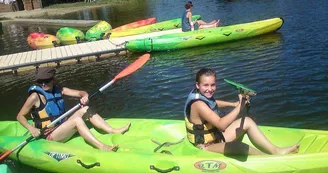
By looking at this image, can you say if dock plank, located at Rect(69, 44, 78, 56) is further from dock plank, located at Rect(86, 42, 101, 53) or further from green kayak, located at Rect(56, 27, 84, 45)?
green kayak, located at Rect(56, 27, 84, 45)

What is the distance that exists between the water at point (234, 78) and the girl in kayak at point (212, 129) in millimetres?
2227

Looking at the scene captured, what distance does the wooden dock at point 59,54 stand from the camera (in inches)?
479

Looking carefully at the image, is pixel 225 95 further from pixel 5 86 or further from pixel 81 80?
pixel 5 86

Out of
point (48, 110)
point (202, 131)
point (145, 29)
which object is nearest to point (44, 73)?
point (48, 110)

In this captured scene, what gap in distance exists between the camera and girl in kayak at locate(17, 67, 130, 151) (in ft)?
17.5

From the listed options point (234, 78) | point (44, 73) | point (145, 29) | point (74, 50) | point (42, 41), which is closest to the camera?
point (44, 73)

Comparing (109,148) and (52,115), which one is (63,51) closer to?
(52,115)

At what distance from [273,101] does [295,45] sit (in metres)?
4.51

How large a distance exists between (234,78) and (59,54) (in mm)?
6626

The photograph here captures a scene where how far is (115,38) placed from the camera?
14797 millimetres

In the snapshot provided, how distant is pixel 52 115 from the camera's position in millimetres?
5684

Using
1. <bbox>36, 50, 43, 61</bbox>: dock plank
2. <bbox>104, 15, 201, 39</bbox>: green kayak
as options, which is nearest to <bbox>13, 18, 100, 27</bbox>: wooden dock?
<bbox>104, 15, 201, 39</bbox>: green kayak

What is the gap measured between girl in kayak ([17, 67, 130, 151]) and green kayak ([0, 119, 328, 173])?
0.47 ft

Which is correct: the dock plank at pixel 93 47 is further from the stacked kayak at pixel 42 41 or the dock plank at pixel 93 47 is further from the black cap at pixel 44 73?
the black cap at pixel 44 73
